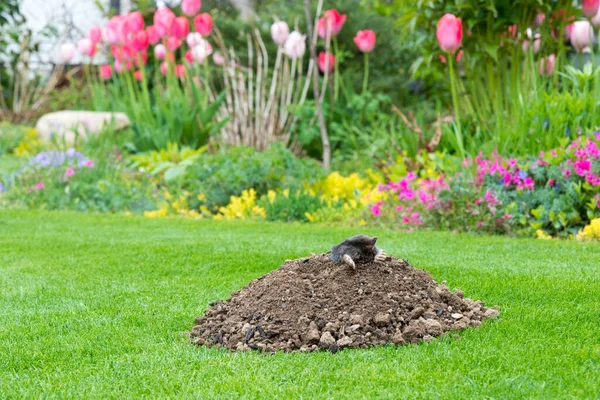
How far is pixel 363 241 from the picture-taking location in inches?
141

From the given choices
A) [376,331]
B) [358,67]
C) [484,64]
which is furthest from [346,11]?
[376,331]

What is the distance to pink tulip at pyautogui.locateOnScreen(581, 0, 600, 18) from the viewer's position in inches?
272

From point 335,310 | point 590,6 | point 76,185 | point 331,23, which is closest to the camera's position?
point 335,310

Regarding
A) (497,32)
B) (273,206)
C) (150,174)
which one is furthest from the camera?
(150,174)

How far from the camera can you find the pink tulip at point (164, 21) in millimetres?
9352

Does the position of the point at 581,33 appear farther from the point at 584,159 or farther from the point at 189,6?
the point at 189,6

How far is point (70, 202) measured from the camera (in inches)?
324

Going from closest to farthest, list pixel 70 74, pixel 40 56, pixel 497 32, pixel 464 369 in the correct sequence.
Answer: pixel 464 369, pixel 497 32, pixel 70 74, pixel 40 56

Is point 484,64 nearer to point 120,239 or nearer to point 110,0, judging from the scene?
point 120,239

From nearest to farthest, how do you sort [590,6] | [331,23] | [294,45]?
[590,6], [331,23], [294,45]

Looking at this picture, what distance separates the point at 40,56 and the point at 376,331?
45.8 feet

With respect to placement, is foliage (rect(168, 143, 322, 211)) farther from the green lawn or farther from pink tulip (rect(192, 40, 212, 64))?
pink tulip (rect(192, 40, 212, 64))

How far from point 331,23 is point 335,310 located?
6236 millimetres

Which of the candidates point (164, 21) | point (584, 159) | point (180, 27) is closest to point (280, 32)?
point (180, 27)
